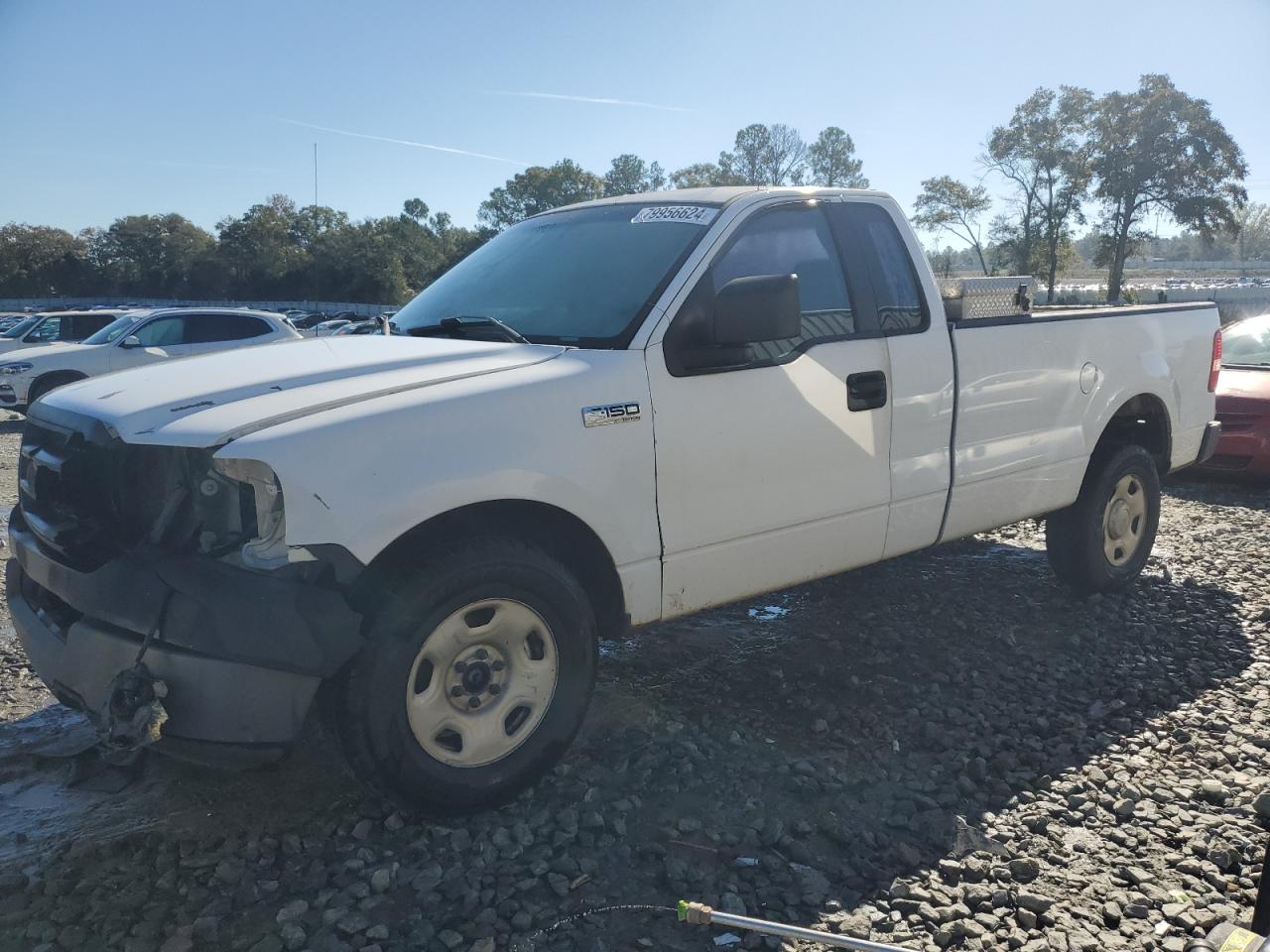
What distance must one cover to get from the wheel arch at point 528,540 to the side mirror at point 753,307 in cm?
85

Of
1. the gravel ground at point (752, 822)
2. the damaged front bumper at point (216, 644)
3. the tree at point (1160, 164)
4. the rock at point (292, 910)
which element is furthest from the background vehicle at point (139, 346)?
the tree at point (1160, 164)

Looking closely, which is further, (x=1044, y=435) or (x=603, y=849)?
(x=1044, y=435)

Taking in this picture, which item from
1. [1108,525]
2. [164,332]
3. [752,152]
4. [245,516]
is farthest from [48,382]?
[752,152]

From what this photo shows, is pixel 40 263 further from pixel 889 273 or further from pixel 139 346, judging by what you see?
pixel 889 273

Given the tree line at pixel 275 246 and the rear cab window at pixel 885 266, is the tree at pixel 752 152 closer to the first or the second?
the tree line at pixel 275 246

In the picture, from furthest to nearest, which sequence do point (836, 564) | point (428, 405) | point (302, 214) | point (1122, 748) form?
1. point (302, 214)
2. point (836, 564)
3. point (1122, 748)
4. point (428, 405)

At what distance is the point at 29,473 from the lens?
3.17 m

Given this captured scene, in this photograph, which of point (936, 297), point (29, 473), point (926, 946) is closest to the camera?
point (926, 946)

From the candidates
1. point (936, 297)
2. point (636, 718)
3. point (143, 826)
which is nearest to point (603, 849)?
point (636, 718)

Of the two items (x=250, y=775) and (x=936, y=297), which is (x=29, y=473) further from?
(x=936, y=297)

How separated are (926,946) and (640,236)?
8.51 ft

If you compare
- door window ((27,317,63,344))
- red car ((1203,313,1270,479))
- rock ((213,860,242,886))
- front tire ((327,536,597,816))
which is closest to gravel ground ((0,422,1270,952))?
rock ((213,860,242,886))

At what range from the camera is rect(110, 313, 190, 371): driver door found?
14.1 metres

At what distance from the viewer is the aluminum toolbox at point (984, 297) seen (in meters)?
4.54
